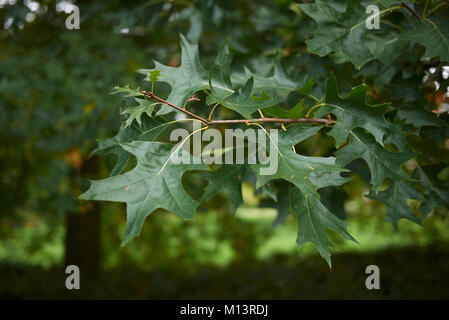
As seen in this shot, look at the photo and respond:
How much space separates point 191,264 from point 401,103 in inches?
260

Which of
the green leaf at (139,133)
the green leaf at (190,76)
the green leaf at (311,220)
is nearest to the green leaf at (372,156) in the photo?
the green leaf at (311,220)

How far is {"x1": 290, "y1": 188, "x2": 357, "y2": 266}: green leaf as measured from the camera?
1.47 meters

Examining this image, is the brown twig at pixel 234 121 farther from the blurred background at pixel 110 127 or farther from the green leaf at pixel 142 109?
the blurred background at pixel 110 127

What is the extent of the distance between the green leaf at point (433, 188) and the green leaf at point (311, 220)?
647 millimetres

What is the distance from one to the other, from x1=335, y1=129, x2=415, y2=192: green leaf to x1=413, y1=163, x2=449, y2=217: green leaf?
448mm

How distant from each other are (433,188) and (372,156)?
558mm

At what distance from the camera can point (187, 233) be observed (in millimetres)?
8305

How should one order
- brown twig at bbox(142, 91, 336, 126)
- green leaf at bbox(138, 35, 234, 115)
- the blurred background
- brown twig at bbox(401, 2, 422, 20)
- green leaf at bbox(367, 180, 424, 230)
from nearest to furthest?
1. brown twig at bbox(142, 91, 336, 126)
2. green leaf at bbox(138, 35, 234, 115)
3. brown twig at bbox(401, 2, 422, 20)
4. green leaf at bbox(367, 180, 424, 230)
5. the blurred background

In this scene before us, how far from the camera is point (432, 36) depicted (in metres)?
1.62

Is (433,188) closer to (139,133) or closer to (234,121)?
(234,121)

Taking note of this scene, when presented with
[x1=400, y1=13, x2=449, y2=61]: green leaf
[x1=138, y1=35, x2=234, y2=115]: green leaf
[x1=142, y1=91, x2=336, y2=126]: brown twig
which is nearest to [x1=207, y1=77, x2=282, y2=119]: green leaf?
[x1=142, y1=91, x2=336, y2=126]: brown twig

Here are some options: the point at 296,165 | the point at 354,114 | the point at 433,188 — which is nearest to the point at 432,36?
the point at 354,114

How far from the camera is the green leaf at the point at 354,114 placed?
4.84 ft

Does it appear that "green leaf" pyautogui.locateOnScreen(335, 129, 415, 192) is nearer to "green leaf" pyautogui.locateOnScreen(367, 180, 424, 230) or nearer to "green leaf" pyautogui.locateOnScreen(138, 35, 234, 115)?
"green leaf" pyautogui.locateOnScreen(367, 180, 424, 230)
